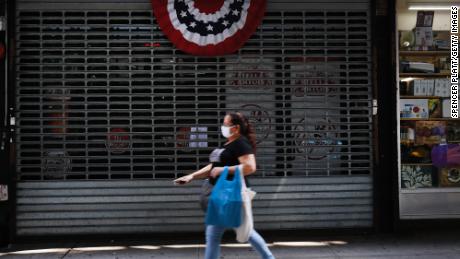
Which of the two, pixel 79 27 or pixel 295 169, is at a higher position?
pixel 79 27

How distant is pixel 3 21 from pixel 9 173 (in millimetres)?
2088

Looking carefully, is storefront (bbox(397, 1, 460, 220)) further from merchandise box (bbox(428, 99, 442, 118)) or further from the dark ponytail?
the dark ponytail

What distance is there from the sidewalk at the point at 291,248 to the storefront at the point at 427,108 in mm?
915

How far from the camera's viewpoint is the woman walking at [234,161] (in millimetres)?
5527

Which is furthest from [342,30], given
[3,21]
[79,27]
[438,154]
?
[3,21]

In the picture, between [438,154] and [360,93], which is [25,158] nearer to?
[360,93]

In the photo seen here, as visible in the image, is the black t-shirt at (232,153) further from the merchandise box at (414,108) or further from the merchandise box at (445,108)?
the merchandise box at (445,108)

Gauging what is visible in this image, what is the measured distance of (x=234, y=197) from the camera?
211 inches

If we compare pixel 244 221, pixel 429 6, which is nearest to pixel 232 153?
pixel 244 221

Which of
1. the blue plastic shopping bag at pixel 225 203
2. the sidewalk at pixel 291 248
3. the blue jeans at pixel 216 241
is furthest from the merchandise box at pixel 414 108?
the blue plastic shopping bag at pixel 225 203

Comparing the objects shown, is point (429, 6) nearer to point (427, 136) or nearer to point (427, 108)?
point (427, 108)

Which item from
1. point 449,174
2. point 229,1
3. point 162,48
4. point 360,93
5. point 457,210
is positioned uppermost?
point 229,1

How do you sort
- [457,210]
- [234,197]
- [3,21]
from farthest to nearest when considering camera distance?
[457,210] → [3,21] → [234,197]

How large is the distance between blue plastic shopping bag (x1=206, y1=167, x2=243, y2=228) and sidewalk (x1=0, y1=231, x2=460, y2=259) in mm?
1850
